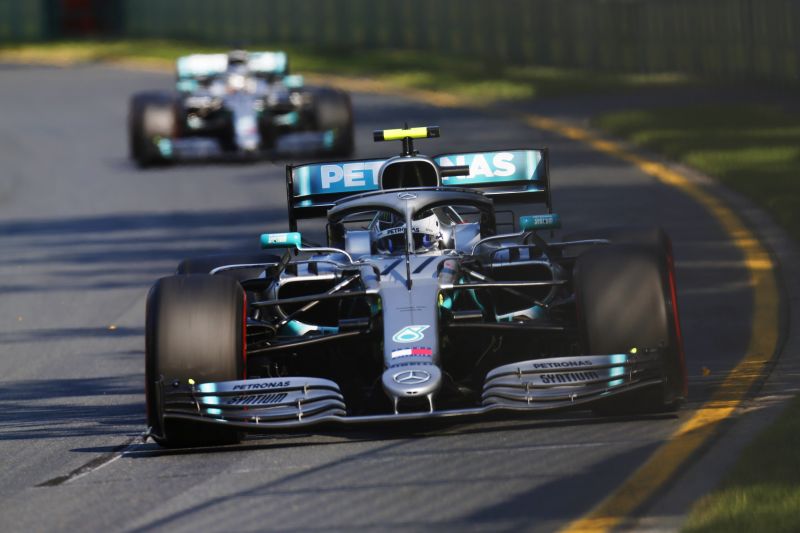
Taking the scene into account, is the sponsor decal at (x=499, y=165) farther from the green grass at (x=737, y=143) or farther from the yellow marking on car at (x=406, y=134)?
the green grass at (x=737, y=143)

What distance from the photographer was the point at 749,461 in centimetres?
742

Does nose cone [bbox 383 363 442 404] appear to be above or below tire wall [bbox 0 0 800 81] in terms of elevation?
below

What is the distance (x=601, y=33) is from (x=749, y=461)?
27.2m

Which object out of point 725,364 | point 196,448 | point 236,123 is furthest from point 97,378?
point 236,123

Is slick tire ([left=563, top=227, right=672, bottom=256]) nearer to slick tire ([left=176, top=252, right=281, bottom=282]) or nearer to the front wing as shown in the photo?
the front wing

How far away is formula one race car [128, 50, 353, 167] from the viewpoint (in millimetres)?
22312

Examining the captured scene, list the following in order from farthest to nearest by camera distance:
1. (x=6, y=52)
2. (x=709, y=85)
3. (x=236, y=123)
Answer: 1. (x=6, y=52)
2. (x=709, y=85)
3. (x=236, y=123)

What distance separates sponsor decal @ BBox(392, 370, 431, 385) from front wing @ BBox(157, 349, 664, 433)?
0.52ft

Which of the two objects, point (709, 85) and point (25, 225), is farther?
point (709, 85)

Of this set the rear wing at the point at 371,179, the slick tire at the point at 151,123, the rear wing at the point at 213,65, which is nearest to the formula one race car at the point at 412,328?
the rear wing at the point at 371,179

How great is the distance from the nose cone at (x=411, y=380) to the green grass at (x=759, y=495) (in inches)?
62.1

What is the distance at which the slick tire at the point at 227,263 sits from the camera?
10.9 meters

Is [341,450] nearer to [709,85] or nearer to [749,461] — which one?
[749,461]

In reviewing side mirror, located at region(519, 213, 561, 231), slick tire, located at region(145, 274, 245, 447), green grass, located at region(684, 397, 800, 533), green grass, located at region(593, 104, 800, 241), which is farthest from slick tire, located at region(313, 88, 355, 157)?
green grass, located at region(684, 397, 800, 533)
